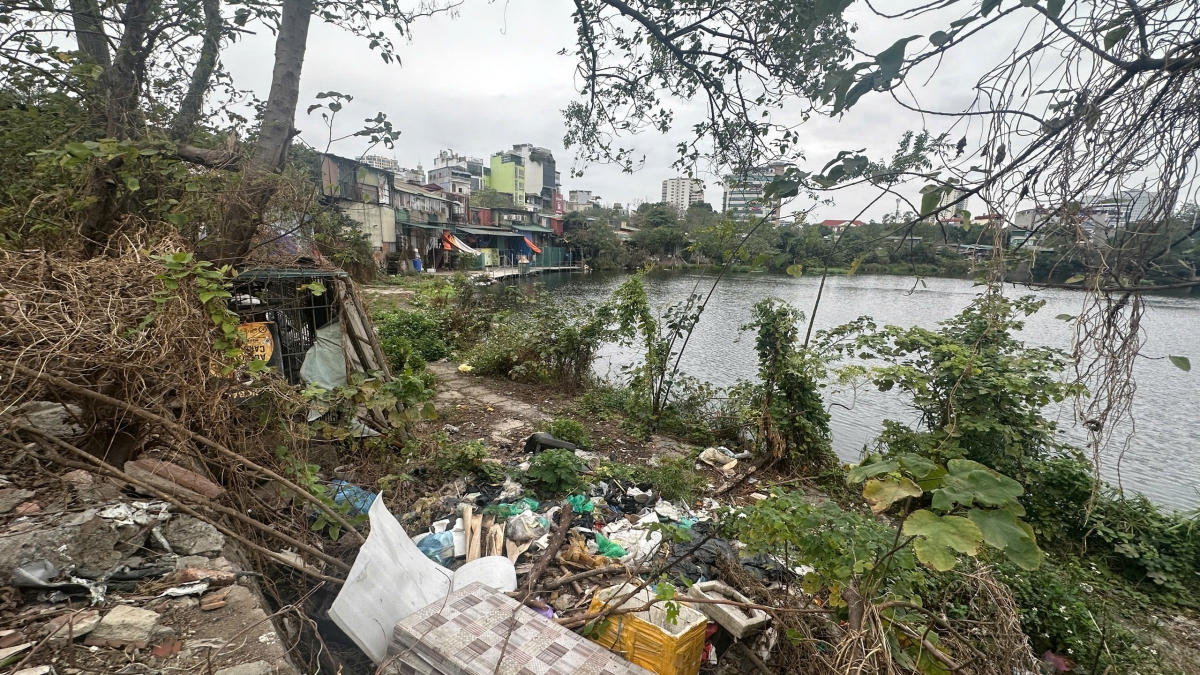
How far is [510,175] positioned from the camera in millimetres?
57406

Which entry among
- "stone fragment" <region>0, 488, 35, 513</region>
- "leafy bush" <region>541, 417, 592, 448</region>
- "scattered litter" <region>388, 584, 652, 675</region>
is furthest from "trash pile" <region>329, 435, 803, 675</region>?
"leafy bush" <region>541, 417, 592, 448</region>

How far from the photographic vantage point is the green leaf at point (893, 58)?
103 cm

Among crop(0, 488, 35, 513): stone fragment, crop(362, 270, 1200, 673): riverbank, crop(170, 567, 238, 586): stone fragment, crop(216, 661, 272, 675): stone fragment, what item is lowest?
crop(362, 270, 1200, 673): riverbank

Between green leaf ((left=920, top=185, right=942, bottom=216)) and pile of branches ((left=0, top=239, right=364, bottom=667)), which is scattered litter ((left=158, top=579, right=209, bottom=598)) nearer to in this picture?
pile of branches ((left=0, top=239, right=364, bottom=667))

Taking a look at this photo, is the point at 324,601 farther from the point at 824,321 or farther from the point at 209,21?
the point at 824,321

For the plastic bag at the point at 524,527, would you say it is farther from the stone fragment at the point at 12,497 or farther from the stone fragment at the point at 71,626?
the stone fragment at the point at 12,497

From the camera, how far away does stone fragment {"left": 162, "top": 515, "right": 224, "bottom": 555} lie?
2.04m

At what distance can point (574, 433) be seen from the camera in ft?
17.7

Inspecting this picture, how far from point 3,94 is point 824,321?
45.5 feet

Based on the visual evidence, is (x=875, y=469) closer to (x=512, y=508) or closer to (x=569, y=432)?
(x=512, y=508)

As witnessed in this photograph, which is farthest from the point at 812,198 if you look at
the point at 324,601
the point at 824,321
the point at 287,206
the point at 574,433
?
the point at 824,321

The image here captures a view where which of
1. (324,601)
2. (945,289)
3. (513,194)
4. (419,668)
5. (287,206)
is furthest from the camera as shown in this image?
(513,194)

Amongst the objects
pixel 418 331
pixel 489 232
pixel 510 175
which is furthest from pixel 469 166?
pixel 418 331

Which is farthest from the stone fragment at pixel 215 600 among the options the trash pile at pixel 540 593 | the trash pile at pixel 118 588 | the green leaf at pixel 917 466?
the green leaf at pixel 917 466
